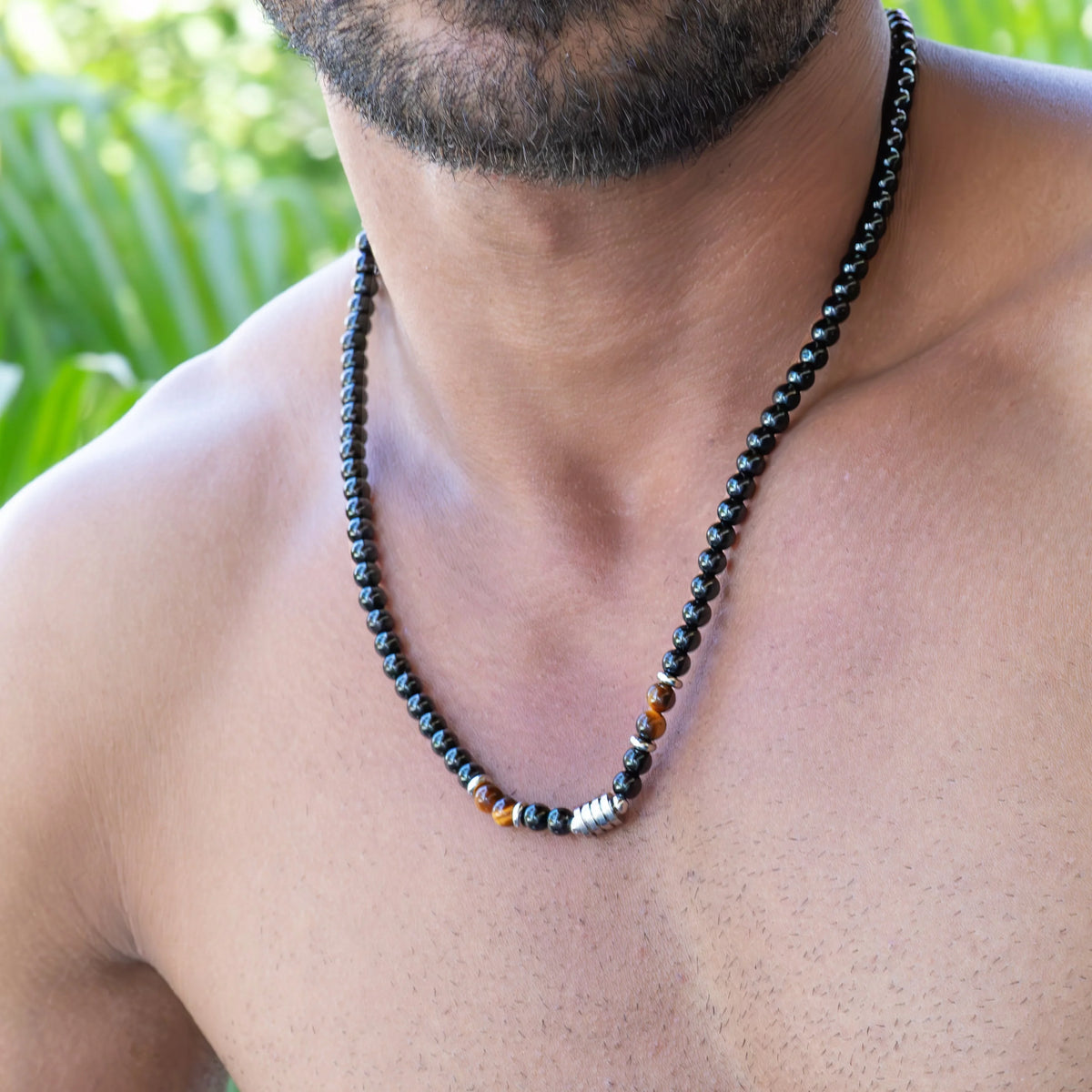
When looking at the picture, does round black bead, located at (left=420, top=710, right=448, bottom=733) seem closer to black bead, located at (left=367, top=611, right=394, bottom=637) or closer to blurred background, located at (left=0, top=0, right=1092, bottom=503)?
black bead, located at (left=367, top=611, right=394, bottom=637)

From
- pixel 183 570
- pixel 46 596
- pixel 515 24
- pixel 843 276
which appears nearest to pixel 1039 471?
pixel 843 276

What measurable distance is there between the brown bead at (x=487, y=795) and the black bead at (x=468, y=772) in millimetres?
12

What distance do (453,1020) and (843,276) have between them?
1.98ft

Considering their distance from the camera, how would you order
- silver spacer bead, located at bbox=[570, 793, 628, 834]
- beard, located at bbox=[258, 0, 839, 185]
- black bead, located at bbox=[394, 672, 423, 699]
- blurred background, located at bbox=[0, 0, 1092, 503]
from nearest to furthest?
beard, located at bbox=[258, 0, 839, 185], silver spacer bead, located at bbox=[570, 793, 628, 834], black bead, located at bbox=[394, 672, 423, 699], blurred background, located at bbox=[0, 0, 1092, 503]

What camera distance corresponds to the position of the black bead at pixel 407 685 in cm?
110

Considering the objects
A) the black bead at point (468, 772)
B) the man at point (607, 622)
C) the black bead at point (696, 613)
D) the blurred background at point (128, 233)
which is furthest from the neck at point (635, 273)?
the blurred background at point (128, 233)

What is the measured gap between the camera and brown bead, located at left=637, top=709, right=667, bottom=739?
1.00 m

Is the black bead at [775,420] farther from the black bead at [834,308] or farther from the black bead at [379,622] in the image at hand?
the black bead at [379,622]

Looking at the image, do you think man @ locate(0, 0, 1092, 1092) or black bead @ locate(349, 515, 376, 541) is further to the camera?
black bead @ locate(349, 515, 376, 541)

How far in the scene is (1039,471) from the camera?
3.07ft

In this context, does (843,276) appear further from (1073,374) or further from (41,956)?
(41,956)

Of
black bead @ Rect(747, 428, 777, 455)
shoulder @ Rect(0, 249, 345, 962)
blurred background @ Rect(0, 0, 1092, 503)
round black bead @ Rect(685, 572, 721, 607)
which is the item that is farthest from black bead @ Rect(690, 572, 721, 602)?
blurred background @ Rect(0, 0, 1092, 503)

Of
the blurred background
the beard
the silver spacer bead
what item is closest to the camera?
the beard

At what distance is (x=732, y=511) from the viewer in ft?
3.40
